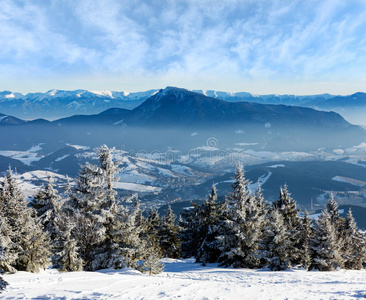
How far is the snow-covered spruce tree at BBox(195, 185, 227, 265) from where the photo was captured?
107 ft

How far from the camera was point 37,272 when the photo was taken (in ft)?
64.1

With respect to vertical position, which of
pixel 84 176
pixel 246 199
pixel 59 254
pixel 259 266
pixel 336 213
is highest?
pixel 84 176

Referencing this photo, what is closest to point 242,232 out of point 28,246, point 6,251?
point 28,246

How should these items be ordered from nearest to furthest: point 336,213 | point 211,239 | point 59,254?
point 59,254, point 211,239, point 336,213

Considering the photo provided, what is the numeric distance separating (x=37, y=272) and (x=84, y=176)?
25.9 feet

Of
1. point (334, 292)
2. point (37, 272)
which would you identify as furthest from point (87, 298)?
point (334, 292)

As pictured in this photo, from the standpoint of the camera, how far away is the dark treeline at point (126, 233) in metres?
20.0

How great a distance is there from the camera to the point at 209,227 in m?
33.0

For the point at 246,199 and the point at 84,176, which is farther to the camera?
the point at 246,199

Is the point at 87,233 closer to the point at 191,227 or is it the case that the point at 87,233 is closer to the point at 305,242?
the point at 191,227

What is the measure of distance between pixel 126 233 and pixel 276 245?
16597 mm

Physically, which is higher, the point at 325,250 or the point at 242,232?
the point at 242,232

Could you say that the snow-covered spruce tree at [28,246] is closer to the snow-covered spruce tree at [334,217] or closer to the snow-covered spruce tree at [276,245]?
the snow-covered spruce tree at [276,245]

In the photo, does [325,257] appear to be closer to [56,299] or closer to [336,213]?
[336,213]
